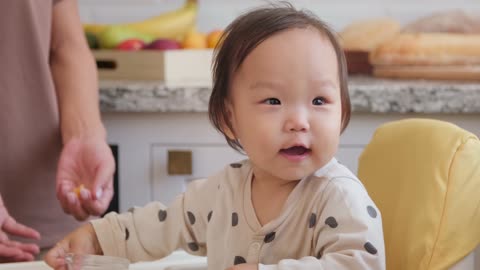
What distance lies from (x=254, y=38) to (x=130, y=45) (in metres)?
1.31

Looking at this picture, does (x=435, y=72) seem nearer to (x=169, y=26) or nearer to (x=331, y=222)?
(x=169, y=26)

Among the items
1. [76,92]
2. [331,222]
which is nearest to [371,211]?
[331,222]


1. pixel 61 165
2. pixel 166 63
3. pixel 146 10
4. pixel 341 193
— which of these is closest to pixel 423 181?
pixel 341 193

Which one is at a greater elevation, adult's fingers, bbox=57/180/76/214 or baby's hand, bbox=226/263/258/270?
baby's hand, bbox=226/263/258/270

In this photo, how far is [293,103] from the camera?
0.87 metres

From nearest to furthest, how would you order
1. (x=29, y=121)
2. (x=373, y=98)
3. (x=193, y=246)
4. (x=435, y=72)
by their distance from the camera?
(x=193, y=246)
(x=29, y=121)
(x=373, y=98)
(x=435, y=72)

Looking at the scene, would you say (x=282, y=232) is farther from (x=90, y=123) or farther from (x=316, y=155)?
(x=90, y=123)

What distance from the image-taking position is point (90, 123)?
1.51 m

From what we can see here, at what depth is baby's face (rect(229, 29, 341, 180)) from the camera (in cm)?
87

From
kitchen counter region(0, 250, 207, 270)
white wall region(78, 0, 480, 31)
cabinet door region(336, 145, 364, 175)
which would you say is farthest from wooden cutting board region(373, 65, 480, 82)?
kitchen counter region(0, 250, 207, 270)

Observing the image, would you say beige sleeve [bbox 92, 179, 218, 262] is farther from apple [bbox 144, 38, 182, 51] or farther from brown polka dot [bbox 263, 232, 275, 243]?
apple [bbox 144, 38, 182, 51]

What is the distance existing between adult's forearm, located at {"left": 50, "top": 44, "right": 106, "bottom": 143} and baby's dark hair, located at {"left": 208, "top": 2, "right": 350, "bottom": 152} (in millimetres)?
570

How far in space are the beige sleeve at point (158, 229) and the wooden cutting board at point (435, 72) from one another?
1.13 m

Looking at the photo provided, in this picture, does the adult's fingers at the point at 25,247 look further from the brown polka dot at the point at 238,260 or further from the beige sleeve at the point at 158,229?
the brown polka dot at the point at 238,260
